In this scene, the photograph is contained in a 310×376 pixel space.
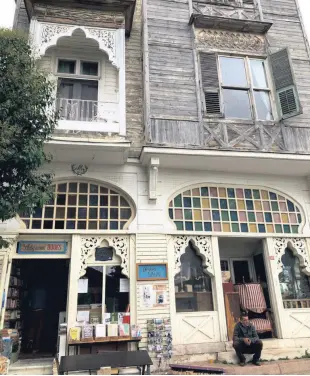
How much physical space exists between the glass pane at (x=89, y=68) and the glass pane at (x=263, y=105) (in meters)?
5.14

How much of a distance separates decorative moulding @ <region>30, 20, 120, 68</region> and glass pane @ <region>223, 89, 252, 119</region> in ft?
11.3

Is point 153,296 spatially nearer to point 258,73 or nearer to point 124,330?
point 124,330

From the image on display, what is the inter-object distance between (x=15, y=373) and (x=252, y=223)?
708 centimetres

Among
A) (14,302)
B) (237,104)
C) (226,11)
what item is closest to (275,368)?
(14,302)

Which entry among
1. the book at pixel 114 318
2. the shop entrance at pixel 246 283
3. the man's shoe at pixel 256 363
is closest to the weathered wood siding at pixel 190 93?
the shop entrance at pixel 246 283

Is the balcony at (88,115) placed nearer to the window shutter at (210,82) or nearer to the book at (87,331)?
the window shutter at (210,82)

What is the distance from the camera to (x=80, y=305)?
8.02 metres

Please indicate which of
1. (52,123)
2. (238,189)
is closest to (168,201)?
(238,189)

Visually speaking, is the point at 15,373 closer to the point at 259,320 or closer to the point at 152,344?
the point at 152,344

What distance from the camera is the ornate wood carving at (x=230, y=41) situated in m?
10.5

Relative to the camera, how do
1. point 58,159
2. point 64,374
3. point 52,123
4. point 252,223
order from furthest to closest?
point 252,223 → point 58,159 → point 52,123 → point 64,374

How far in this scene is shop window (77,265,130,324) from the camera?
26.1ft

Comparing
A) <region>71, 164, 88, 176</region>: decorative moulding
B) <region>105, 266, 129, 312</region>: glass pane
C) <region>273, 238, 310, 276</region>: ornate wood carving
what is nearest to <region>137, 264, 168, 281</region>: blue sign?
<region>105, 266, 129, 312</region>: glass pane

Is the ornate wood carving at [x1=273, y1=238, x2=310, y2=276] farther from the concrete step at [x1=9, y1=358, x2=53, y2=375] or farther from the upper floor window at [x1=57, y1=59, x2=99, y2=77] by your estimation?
the upper floor window at [x1=57, y1=59, x2=99, y2=77]
